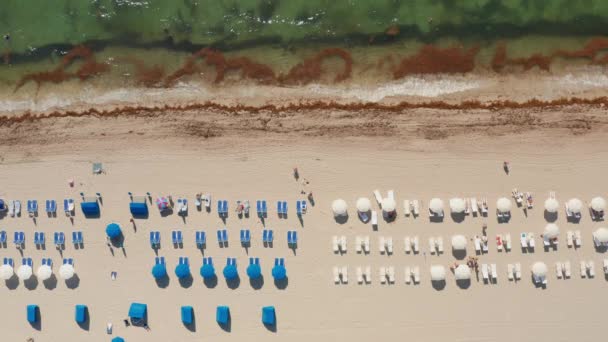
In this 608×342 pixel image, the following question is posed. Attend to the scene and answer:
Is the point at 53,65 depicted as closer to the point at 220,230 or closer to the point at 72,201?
the point at 72,201

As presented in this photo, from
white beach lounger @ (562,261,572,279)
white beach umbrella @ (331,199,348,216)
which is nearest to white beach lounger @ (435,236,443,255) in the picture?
white beach umbrella @ (331,199,348,216)

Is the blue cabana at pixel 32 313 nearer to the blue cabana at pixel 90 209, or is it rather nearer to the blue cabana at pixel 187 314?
the blue cabana at pixel 90 209

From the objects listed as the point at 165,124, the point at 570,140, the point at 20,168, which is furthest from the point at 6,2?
the point at 570,140

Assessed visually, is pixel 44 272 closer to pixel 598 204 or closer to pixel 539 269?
pixel 539 269

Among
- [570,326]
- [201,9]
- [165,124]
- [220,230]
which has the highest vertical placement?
[201,9]

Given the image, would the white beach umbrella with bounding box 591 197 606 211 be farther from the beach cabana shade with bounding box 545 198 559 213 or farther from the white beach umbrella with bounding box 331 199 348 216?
the white beach umbrella with bounding box 331 199 348 216
